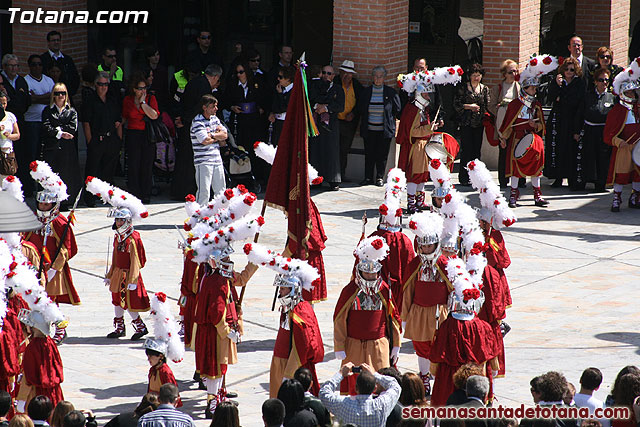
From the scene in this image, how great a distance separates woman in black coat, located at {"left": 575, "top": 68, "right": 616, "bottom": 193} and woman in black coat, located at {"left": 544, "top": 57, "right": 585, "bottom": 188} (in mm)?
103

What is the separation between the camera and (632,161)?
55.9 feet

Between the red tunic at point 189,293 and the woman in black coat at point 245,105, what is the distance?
7.11 m

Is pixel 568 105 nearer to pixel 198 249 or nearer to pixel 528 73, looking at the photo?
pixel 528 73

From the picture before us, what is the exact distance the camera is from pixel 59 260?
12188mm

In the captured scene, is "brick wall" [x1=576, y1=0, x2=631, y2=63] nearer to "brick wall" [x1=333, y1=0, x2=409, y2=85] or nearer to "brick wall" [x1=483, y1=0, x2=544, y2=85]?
"brick wall" [x1=483, y1=0, x2=544, y2=85]

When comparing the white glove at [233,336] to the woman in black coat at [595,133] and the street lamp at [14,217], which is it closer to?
the street lamp at [14,217]

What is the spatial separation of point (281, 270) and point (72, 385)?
102 inches

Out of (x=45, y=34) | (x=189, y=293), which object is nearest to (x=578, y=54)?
(x=45, y=34)

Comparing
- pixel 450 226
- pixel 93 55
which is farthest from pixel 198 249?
pixel 93 55

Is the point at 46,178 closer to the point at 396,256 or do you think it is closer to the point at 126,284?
the point at 126,284

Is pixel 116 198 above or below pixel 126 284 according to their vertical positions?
above

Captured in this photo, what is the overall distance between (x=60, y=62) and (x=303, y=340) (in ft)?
33.1

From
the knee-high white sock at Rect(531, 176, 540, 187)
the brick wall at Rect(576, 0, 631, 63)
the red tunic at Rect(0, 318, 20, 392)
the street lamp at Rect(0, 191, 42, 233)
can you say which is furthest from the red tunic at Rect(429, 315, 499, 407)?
the brick wall at Rect(576, 0, 631, 63)

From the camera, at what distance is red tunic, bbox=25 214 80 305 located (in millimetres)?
12195
